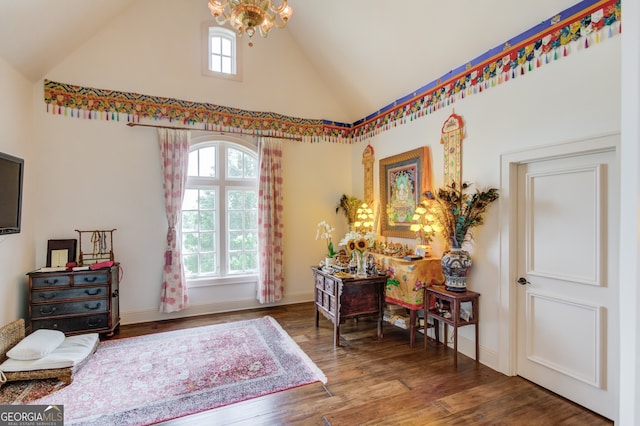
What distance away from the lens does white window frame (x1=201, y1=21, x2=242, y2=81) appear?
4.77m

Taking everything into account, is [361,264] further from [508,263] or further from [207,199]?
[207,199]

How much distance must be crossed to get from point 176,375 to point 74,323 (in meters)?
1.71

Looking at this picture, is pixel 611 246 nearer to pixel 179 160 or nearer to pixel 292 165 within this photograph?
pixel 292 165

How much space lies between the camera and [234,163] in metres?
5.07

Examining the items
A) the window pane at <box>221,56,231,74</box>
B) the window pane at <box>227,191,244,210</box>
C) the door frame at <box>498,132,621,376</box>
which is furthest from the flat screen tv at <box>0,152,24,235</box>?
the door frame at <box>498,132,621,376</box>

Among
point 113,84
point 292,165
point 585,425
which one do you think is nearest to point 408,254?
point 585,425

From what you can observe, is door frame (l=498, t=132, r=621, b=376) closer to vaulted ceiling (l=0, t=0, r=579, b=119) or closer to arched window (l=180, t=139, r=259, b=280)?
vaulted ceiling (l=0, t=0, r=579, b=119)

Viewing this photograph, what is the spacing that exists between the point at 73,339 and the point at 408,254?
13.3 ft

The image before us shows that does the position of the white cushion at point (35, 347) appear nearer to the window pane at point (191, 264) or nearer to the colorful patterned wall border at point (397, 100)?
the window pane at point (191, 264)

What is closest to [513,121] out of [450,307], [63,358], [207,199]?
[450,307]

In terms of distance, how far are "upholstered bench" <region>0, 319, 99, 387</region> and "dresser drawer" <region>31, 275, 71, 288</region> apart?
1.47ft

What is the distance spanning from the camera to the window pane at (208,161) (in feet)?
16.0

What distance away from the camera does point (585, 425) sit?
2.30 m

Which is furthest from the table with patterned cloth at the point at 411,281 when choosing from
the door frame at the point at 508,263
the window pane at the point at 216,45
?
the window pane at the point at 216,45
